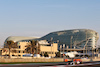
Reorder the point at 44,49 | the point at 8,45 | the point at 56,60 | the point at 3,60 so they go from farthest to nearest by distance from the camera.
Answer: the point at 44,49 < the point at 8,45 < the point at 56,60 < the point at 3,60

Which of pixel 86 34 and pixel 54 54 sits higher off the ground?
pixel 86 34

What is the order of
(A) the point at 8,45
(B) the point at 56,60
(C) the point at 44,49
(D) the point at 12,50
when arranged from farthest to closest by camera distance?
(C) the point at 44,49 < (D) the point at 12,50 < (A) the point at 8,45 < (B) the point at 56,60

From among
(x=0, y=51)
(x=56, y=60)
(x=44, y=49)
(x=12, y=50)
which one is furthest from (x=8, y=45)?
(x=56, y=60)

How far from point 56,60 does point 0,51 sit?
60.9m

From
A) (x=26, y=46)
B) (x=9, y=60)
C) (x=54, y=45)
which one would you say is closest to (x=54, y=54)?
(x=54, y=45)

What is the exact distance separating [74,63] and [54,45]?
301 ft

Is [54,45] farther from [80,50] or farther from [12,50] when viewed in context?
[80,50]

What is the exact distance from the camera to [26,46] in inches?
4678

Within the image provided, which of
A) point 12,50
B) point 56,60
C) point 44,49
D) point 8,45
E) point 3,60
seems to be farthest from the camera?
point 44,49

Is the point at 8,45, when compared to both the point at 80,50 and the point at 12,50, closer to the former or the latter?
the point at 12,50

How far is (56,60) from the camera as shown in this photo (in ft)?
231

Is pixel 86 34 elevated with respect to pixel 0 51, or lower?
elevated

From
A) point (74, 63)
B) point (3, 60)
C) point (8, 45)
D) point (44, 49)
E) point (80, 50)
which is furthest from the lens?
point (80, 50)

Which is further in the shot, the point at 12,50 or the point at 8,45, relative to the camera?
the point at 12,50
